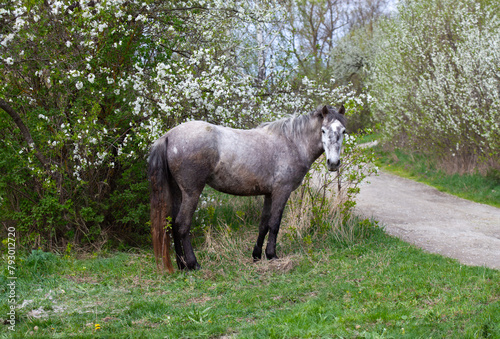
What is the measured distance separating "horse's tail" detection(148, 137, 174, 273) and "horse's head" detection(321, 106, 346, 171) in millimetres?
2079

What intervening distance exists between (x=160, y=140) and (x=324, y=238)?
3.13 metres

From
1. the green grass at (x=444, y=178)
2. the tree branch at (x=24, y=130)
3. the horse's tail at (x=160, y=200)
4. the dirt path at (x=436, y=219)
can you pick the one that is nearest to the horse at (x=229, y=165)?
the horse's tail at (x=160, y=200)

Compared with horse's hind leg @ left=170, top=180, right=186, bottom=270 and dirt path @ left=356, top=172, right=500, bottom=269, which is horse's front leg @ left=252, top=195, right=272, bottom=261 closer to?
horse's hind leg @ left=170, top=180, right=186, bottom=270

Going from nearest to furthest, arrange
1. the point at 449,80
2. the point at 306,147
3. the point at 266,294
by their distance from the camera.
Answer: the point at 266,294, the point at 306,147, the point at 449,80

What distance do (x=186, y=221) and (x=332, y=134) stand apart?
86.4 inches

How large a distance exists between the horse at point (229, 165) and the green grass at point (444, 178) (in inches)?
278

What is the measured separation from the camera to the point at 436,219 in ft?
31.1

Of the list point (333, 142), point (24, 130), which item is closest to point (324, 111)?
point (333, 142)

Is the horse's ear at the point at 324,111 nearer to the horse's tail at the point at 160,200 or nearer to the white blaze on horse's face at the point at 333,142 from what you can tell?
the white blaze on horse's face at the point at 333,142

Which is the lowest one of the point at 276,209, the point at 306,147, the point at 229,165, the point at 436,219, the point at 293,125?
the point at 436,219

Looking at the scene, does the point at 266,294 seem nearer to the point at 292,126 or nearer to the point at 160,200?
the point at 160,200

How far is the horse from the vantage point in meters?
5.72

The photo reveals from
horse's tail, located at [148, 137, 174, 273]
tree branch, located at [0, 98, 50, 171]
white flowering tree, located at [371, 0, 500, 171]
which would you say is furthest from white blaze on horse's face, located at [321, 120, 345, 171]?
white flowering tree, located at [371, 0, 500, 171]

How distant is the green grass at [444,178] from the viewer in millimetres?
11539
